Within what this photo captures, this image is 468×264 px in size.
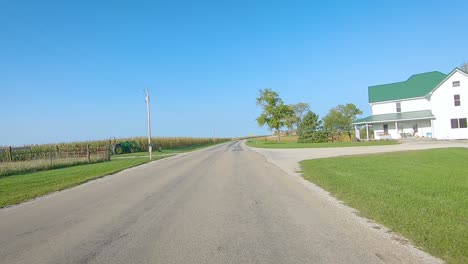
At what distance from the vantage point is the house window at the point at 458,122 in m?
40.2

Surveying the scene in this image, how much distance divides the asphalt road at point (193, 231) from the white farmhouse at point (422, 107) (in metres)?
37.4

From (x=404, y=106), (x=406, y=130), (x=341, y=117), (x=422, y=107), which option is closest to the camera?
(x=406, y=130)

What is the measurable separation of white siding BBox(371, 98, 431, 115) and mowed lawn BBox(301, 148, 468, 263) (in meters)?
35.9

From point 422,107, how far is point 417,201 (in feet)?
142

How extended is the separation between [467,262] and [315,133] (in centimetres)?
5405

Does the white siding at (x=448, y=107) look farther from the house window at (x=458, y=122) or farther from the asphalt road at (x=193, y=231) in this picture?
the asphalt road at (x=193, y=231)

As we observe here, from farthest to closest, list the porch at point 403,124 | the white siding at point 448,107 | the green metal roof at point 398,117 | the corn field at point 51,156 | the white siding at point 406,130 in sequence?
the white siding at point 406,130 < the porch at point 403,124 < the green metal roof at point 398,117 < the white siding at point 448,107 < the corn field at point 51,156

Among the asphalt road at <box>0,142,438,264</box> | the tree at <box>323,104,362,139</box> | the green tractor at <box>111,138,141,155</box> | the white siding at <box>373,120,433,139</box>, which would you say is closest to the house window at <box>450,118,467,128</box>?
the white siding at <box>373,120,433,139</box>

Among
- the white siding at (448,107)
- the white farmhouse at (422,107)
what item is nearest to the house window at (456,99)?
the white farmhouse at (422,107)

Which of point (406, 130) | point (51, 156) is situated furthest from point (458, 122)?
point (51, 156)

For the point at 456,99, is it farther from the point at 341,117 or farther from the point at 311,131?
the point at 341,117

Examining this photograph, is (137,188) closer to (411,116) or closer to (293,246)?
(293,246)

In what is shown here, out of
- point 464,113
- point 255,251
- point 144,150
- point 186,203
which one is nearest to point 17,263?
point 255,251

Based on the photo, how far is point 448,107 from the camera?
41.1m
